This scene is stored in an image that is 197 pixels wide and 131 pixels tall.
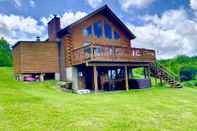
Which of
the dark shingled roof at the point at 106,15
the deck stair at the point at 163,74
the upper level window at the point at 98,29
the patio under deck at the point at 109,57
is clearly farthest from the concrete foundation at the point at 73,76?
the deck stair at the point at 163,74

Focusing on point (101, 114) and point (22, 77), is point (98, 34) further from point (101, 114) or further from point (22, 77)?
point (101, 114)

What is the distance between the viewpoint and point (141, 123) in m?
11.3

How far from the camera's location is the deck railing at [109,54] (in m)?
20.5

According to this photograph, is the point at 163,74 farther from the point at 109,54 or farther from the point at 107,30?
the point at 109,54

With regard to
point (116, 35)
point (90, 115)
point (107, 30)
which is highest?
point (107, 30)

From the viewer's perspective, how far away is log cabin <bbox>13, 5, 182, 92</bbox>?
22.8 meters

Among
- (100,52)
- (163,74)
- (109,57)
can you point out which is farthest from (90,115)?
(163,74)

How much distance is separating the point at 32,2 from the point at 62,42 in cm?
1217

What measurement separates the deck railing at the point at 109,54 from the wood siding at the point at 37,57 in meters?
2.60

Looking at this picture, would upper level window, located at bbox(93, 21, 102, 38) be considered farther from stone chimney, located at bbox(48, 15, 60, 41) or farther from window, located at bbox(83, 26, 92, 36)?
stone chimney, located at bbox(48, 15, 60, 41)

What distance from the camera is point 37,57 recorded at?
79.2 ft

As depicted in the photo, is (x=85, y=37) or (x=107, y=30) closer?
(x=85, y=37)

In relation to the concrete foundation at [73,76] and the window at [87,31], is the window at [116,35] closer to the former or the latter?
the window at [87,31]

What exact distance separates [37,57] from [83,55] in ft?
15.6
